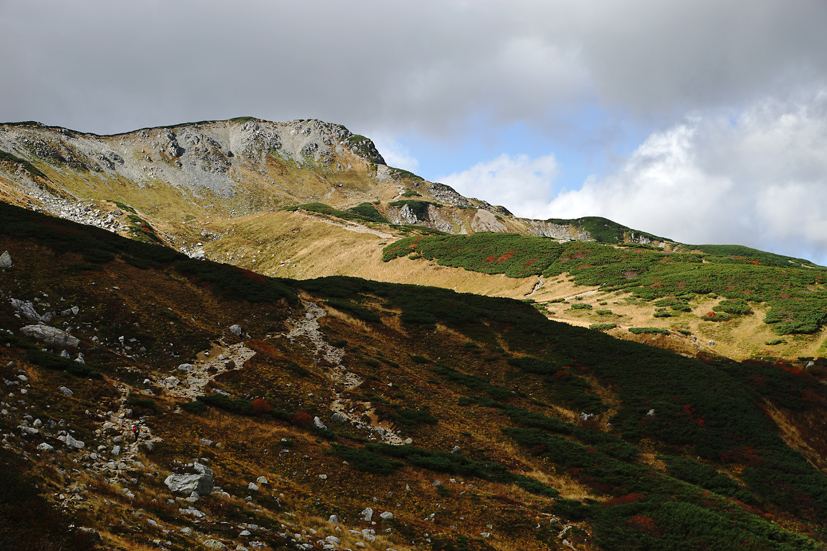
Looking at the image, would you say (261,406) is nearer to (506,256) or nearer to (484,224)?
(506,256)

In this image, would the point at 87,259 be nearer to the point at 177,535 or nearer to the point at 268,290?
the point at 268,290

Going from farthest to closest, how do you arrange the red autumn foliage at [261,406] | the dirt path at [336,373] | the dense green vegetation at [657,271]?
the dense green vegetation at [657,271]
the dirt path at [336,373]
the red autumn foliage at [261,406]

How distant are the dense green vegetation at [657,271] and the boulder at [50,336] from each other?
2569 inches

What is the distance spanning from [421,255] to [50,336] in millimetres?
78558

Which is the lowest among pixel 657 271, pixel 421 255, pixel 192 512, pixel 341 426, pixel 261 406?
pixel 192 512

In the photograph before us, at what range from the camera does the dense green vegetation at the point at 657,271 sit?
54.4m

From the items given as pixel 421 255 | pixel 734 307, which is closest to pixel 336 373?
pixel 734 307

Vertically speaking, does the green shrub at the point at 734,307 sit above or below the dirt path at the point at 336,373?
above

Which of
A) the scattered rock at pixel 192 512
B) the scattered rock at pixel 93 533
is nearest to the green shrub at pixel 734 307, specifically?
the scattered rock at pixel 192 512

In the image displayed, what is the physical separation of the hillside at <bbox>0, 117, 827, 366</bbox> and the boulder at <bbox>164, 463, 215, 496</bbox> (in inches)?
1878

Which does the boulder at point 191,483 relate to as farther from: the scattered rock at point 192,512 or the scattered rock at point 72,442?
the scattered rock at point 72,442

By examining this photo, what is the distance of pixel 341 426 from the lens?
23844 mm

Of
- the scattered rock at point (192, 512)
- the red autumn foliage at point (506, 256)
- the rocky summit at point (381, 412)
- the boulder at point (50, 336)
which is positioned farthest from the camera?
the red autumn foliage at point (506, 256)

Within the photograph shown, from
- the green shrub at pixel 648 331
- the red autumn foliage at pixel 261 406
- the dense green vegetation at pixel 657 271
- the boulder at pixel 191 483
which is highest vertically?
the dense green vegetation at pixel 657 271
